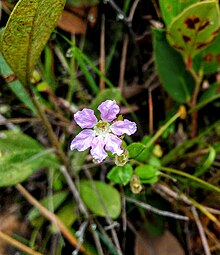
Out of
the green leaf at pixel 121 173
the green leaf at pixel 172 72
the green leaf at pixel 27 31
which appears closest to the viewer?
the green leaf at pixel 27 31

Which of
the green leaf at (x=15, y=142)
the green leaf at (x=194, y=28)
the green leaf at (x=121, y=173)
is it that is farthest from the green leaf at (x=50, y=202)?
the green leaf at (x=194, y=28)

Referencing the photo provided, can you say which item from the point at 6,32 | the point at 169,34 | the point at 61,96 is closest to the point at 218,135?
the point at 169,34

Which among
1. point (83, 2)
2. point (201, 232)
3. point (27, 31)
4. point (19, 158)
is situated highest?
point (27, 31)

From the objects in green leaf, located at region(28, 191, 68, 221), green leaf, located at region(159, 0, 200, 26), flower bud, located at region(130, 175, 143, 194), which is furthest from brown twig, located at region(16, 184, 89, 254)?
green leaf, located at region(159, 0, 200, 26)

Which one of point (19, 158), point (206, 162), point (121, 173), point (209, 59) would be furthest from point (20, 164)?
point (209, 59)

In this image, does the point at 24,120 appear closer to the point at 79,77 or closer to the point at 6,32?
the point at 79,77

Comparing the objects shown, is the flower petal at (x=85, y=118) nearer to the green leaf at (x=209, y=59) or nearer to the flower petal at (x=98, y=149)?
the flower petal at (x=98, y=149)

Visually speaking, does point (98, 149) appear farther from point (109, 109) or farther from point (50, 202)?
point (50, 202)
